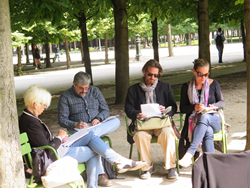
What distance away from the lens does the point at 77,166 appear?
3.56m

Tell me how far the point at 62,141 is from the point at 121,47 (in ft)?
17.3

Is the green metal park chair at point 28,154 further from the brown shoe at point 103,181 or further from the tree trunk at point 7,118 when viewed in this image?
the brown shoe at point 103,181

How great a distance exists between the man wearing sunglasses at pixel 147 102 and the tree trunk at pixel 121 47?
3.96 m

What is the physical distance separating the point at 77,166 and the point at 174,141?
133 centimetres

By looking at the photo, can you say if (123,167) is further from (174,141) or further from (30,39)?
(30,39)

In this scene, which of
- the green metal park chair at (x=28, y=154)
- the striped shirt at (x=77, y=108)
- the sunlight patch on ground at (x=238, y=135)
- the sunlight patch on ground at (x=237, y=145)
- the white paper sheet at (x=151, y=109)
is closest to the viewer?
the green metal park chair at (x=28, y=154)

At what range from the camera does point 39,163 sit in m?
3.37

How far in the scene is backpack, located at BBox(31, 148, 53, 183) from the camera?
3355mm

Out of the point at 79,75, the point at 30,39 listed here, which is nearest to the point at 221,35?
the point at 30,39

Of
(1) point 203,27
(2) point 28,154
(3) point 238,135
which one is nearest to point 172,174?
(2) point 28,154

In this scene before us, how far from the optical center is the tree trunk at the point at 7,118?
2.85 m

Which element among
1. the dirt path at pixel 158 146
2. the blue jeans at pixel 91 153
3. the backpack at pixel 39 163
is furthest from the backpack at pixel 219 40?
the backpack at pixel 39 163

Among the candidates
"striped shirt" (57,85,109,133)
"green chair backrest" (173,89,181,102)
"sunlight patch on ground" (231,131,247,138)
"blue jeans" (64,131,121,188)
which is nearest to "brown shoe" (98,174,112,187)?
"blue jeans" (64,131,121,188)

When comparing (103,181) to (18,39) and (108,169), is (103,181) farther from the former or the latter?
(18,39)
